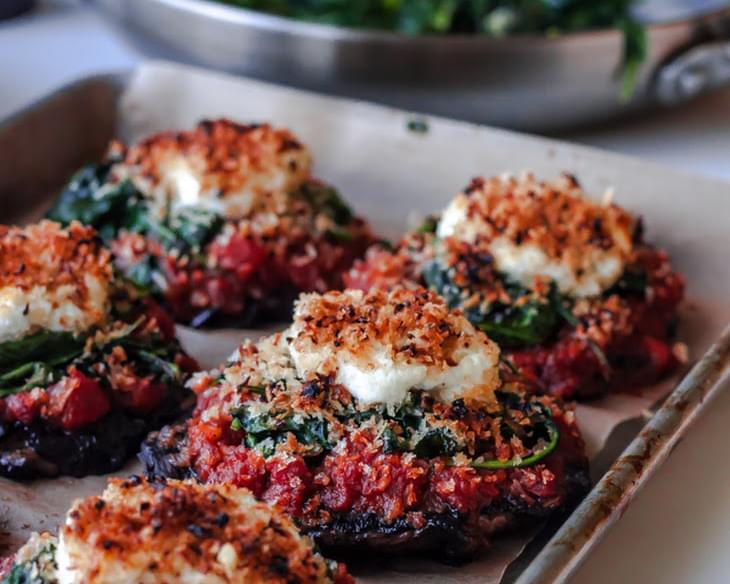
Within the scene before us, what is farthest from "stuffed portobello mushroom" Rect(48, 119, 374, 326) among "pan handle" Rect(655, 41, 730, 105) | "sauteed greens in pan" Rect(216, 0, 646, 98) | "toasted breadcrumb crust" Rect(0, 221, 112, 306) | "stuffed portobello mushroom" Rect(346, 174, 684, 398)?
"pan handle" Rect(655, 41, 730, 105)

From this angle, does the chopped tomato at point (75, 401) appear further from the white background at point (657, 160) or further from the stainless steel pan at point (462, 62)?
the stainless steel pan at point (462, 62)

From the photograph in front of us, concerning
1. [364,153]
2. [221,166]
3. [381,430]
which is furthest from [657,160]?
[381,430]

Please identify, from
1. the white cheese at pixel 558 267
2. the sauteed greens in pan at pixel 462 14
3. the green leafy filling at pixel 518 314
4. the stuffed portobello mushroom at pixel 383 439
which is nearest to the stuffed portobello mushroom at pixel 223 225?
the green leafy filling at pixel 518 314

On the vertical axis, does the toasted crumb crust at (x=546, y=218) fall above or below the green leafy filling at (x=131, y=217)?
above

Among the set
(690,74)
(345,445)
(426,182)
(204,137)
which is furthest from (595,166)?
(345,445)

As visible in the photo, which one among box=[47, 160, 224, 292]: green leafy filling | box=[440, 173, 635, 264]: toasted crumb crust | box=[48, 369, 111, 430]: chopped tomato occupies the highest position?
box=[440, 173, 635, 264]: toasted crumb crust

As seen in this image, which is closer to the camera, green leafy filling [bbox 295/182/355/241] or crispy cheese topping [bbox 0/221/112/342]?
crispy cheese topping [bbox 0/221/112/342]

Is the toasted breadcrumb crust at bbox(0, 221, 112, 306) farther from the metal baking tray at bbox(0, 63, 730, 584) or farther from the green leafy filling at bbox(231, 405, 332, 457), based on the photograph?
the metal baking tray at bbox(0, 63, 730, 584)
